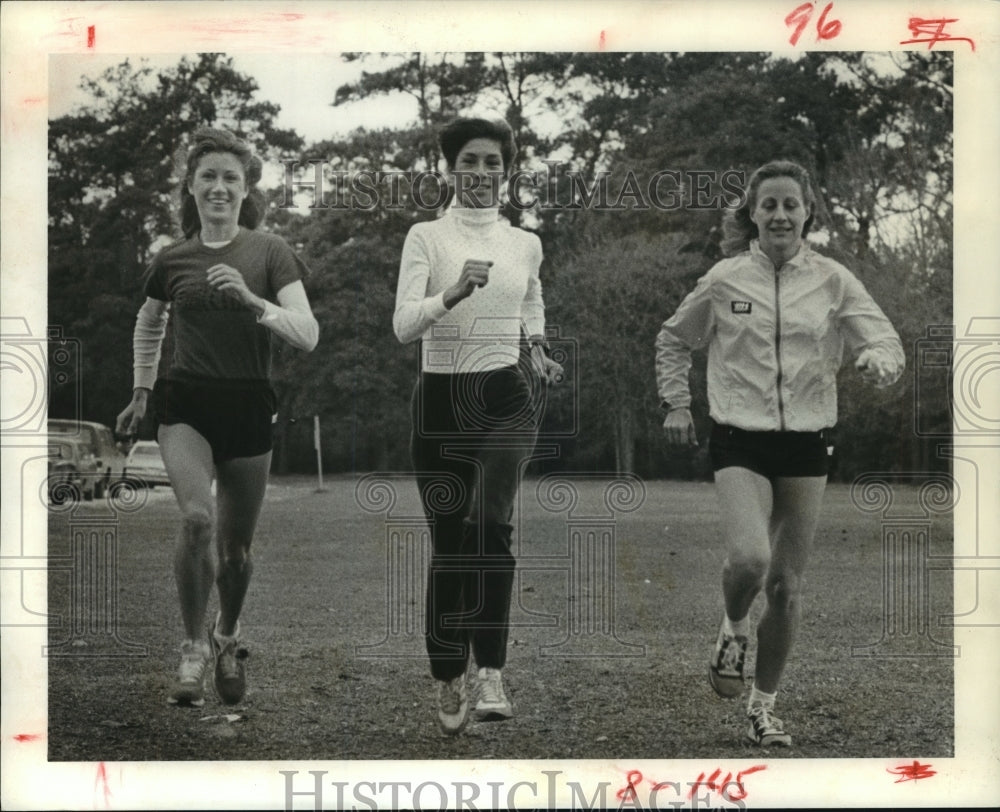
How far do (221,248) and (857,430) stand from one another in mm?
2746

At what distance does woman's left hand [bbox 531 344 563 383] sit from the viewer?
22.6ft

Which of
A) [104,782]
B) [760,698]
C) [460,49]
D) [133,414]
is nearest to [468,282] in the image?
[460,49]

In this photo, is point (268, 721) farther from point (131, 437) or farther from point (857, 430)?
point (857, 430)

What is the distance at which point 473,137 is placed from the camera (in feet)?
22.8

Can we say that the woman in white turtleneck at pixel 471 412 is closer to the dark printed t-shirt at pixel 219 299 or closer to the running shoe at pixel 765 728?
the dark printed t-shirt at pixel 219 299

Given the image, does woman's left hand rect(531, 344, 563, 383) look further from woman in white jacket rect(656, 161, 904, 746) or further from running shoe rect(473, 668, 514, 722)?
running shoe rect(473, 668, 514, 722)

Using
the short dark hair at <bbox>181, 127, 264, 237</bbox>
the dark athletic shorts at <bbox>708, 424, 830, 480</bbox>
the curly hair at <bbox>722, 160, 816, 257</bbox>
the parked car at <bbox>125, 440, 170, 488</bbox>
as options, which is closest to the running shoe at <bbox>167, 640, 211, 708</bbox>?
the parked car at <bbox>125, 440, 170, 488</bbox>

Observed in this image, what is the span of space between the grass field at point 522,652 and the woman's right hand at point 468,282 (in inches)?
30.7

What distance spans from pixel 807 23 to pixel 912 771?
3.16 meters

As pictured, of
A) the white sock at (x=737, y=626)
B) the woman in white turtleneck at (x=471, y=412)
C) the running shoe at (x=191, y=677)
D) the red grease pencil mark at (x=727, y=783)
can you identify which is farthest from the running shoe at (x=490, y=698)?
the running shoe at (x=191, y=677)

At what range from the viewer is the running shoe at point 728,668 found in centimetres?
693

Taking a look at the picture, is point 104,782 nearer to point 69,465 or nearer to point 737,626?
point 69,465

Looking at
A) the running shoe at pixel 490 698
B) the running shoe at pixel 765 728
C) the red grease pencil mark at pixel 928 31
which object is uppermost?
the red grease pencil mark at pixel 928 31

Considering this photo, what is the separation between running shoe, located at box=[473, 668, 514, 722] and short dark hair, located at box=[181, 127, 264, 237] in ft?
6.89
